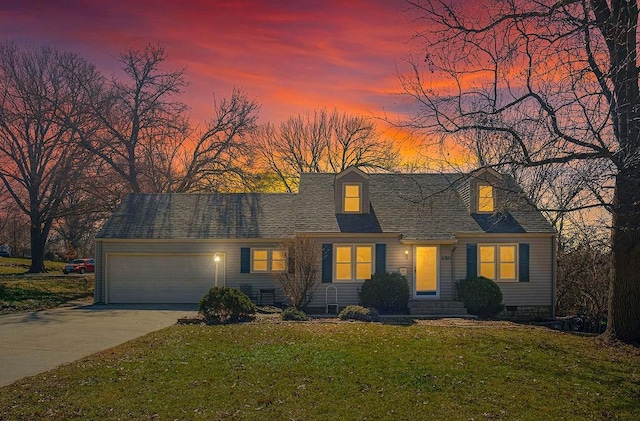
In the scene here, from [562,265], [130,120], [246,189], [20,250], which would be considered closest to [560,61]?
[562,265]

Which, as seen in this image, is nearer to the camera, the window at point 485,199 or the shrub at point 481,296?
the shrub at point 481,296

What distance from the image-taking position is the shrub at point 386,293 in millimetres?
19344

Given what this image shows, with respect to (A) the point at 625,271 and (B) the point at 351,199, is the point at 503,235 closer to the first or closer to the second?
(B) the point at 351,199

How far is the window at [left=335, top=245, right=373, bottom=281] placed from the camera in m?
20.8

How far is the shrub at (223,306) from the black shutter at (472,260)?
9151mm

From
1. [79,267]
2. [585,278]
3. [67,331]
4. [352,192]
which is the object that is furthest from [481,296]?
[79,267]

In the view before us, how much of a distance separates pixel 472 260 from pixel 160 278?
1287 centimetres

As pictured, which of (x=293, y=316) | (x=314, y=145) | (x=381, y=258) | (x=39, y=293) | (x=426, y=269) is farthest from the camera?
(x=314, y=145)

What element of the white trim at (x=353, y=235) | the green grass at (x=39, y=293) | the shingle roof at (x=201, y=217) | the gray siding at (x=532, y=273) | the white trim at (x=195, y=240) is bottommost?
the green grass at (x=39, y=293)

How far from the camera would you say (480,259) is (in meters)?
21.1

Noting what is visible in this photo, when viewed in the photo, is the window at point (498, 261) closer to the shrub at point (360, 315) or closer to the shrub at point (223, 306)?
the shrub at point (360, 315)

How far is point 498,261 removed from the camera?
832 inches

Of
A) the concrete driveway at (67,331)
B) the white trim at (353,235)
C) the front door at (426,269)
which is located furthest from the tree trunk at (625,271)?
the concrete driveway at (67,331)

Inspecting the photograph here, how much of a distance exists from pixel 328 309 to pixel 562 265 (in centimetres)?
1024
